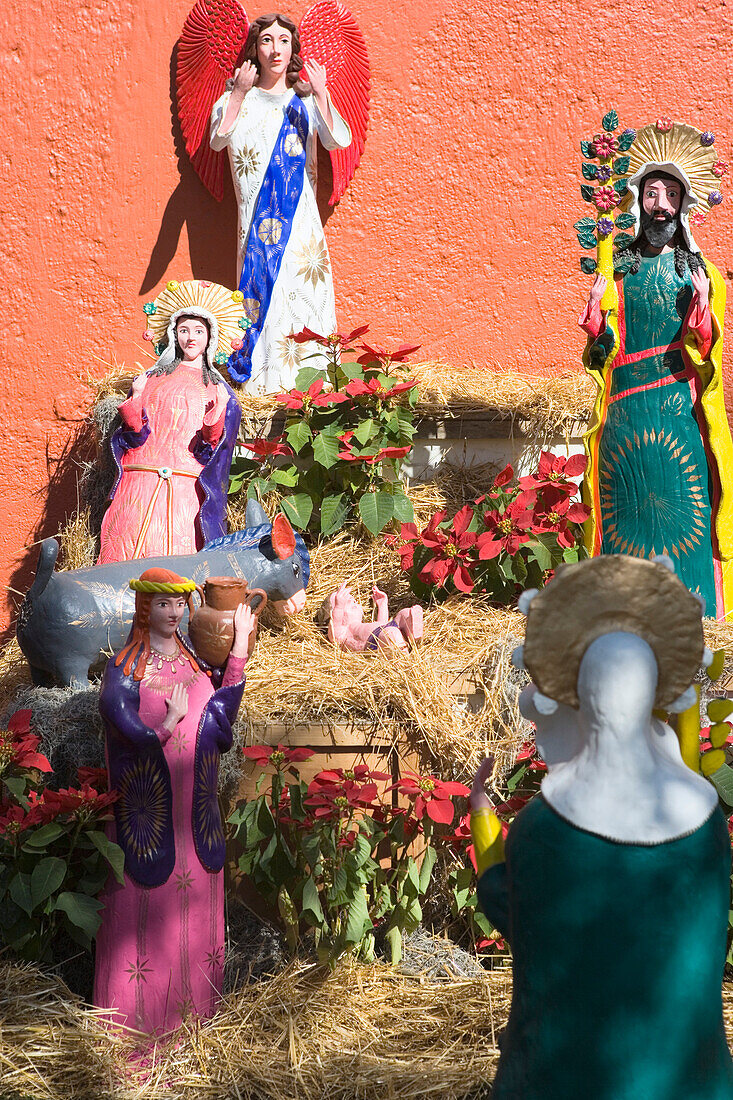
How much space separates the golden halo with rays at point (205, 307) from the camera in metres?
4.58

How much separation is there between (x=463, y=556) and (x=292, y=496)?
834 millimetres

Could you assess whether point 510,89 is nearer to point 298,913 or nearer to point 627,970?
point 298,913

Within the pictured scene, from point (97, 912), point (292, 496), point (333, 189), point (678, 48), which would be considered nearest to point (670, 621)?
point (97, 912)

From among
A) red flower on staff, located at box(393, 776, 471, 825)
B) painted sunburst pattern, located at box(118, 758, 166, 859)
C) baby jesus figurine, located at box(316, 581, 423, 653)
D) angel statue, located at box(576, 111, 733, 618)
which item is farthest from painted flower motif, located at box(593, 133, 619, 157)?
painted sunburst pattern, located at box(118, 758, 166, 859)

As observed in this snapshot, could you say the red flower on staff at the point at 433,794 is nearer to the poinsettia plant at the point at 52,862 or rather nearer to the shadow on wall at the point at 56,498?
the poinsettia plant at the point at 52,862

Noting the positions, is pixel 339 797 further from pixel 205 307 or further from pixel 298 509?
pixel 205 307

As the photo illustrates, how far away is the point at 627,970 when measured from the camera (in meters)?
1.68

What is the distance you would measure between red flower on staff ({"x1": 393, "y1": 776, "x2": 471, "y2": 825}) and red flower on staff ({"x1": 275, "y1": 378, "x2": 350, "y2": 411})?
1.85 metres

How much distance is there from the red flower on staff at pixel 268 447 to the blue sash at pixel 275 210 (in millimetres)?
884

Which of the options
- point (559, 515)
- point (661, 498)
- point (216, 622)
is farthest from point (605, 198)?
point (216, 622)

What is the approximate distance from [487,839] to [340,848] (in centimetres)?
116

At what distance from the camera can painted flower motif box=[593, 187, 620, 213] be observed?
12.0 feet

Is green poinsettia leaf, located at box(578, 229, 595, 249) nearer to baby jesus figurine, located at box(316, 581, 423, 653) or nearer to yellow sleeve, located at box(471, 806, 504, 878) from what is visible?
baby jesus figurine, located at box(316, 581, 423, 653)

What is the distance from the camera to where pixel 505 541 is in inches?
157
